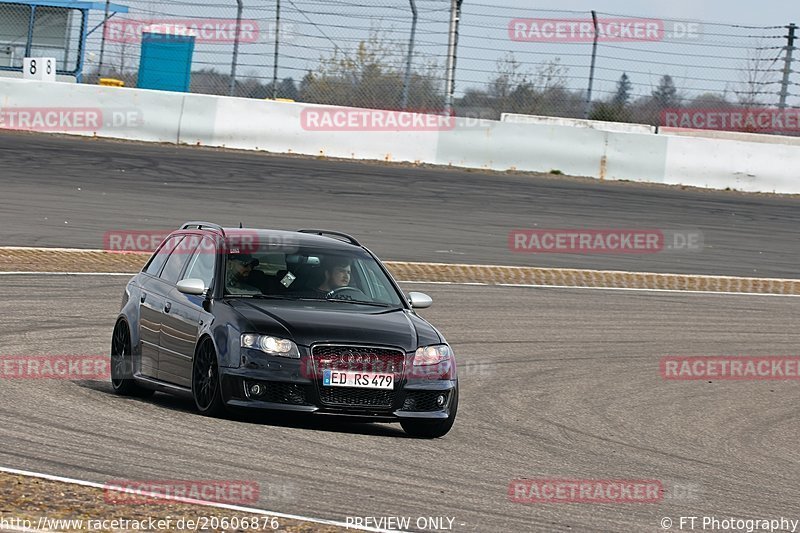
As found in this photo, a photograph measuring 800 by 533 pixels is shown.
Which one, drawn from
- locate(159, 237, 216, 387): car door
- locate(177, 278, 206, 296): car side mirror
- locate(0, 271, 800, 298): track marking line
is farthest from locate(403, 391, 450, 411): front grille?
locate(0, 271, 800, 298): track marking line

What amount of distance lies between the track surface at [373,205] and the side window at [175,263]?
26.1 feet

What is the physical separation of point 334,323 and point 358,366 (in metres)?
0.36

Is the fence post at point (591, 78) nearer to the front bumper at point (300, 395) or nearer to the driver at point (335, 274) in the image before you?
the driver at point (335, 274)

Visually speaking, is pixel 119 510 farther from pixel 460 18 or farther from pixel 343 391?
pixel 460 18

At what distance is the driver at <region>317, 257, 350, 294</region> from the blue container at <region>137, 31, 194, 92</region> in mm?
20150

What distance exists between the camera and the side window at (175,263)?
10602mm

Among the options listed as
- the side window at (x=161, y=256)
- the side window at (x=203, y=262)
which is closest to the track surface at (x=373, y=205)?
the side window at (x=161, y=256)

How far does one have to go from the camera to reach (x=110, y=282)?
16703 mm
